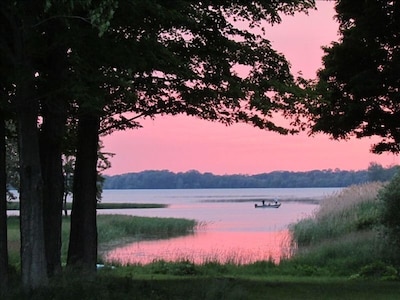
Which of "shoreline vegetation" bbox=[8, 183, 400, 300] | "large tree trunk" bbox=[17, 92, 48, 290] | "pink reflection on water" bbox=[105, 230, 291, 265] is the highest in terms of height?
"large tree trunk" bbox=[17, 92, 48, 290]

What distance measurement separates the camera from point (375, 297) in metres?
11.2

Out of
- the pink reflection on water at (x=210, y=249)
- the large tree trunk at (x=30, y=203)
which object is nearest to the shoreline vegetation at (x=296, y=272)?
the large tree trunk at (x=30, y=203)

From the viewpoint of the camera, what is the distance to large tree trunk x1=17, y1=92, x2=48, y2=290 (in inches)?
338

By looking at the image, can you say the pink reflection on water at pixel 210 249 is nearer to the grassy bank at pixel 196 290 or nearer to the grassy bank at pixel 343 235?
the grassy bank at pixel 343 235

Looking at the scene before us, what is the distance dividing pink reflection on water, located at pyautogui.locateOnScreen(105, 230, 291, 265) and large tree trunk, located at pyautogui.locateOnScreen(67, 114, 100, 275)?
26.5 ft

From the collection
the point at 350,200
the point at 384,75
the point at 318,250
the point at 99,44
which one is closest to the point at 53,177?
the point at 99,44

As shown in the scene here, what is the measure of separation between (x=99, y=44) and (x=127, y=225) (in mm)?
29999

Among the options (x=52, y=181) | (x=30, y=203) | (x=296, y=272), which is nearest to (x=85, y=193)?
(x=52, y=181)

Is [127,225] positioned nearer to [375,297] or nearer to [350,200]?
[350,200]

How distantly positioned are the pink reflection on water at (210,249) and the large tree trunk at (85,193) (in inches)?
318

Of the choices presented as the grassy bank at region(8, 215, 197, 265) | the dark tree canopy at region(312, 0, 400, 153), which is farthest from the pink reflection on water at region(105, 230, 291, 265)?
the dark tree canopy at region(312, 0, 400, 153)

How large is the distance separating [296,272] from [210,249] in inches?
362

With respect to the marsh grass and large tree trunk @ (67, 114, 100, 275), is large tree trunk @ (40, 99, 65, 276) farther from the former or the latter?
the marsh grass

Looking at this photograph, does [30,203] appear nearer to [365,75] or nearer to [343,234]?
[365,75]
